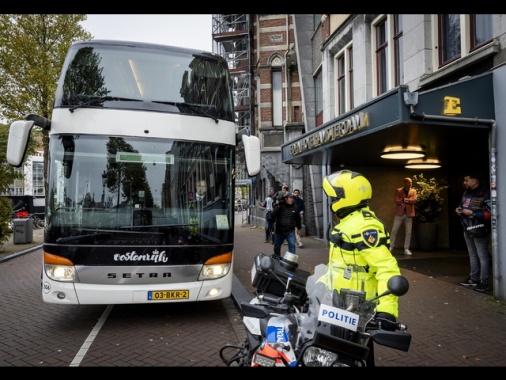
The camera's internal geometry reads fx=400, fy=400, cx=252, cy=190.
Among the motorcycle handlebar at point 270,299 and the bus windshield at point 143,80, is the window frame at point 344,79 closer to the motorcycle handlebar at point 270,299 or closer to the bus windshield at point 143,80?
the bus windshield at point 143,80

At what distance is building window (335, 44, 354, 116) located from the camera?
40.6 feet

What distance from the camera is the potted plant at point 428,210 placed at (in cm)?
1062

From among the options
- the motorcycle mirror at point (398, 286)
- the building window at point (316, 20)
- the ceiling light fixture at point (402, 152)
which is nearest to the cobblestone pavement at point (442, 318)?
the motorcycle mirror at point (398, 286)

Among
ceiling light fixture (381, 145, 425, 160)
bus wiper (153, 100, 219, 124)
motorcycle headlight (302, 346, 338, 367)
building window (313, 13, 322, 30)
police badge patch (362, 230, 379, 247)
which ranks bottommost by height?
motorcycle headlight (302, 346, 338, 367)

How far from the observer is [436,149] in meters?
8.13

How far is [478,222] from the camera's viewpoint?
6.33 metres

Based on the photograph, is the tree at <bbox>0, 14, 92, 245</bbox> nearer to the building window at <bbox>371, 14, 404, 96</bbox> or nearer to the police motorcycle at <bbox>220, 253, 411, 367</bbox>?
the building window at <bbox>371, 14, 404, 96</bbox>

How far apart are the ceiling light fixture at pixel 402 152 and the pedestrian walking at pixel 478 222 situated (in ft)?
5.50

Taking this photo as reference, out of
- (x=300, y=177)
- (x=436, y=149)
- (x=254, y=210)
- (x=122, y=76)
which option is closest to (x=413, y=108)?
(x=436, y=149)

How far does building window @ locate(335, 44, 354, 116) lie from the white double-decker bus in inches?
313

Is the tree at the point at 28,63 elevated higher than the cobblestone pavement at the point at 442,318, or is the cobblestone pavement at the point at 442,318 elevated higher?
the tree at the point at 28,63

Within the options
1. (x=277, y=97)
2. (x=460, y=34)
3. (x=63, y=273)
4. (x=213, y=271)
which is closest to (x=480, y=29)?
(x=460, y=34)

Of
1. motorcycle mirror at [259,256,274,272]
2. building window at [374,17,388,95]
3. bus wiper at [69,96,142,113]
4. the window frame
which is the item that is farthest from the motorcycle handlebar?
the window frame

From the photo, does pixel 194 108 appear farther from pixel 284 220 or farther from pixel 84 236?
pixel 284 220
